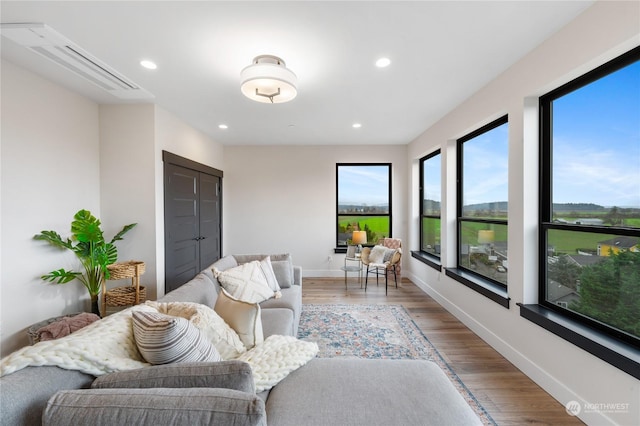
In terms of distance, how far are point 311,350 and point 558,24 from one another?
274 centimetres

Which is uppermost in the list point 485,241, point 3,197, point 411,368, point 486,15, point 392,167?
point 486,15

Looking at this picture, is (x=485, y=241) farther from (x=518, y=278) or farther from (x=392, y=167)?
(x=392, y=167)

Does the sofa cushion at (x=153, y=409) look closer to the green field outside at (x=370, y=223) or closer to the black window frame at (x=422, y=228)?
the black window frame at (x=422, y=228)

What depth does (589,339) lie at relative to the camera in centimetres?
162

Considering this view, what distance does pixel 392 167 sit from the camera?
5.28 metres

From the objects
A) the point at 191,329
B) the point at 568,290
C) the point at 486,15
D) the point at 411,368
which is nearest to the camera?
the point at 191,329

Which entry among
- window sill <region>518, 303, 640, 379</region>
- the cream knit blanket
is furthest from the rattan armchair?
the cream knit blanket

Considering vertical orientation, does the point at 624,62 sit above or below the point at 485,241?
above

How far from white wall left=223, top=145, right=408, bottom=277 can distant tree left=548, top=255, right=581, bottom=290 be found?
3.20m

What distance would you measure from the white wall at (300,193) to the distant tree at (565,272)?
3.20 m

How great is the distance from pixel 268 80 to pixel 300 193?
333 cm

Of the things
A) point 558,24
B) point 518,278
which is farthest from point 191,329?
point 558,24

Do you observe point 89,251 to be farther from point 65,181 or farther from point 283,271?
point 283,271

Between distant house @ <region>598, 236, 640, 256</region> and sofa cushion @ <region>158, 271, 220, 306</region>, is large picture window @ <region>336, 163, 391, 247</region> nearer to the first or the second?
sofa cushion @ <region>158, 271, 220, 306</region>
